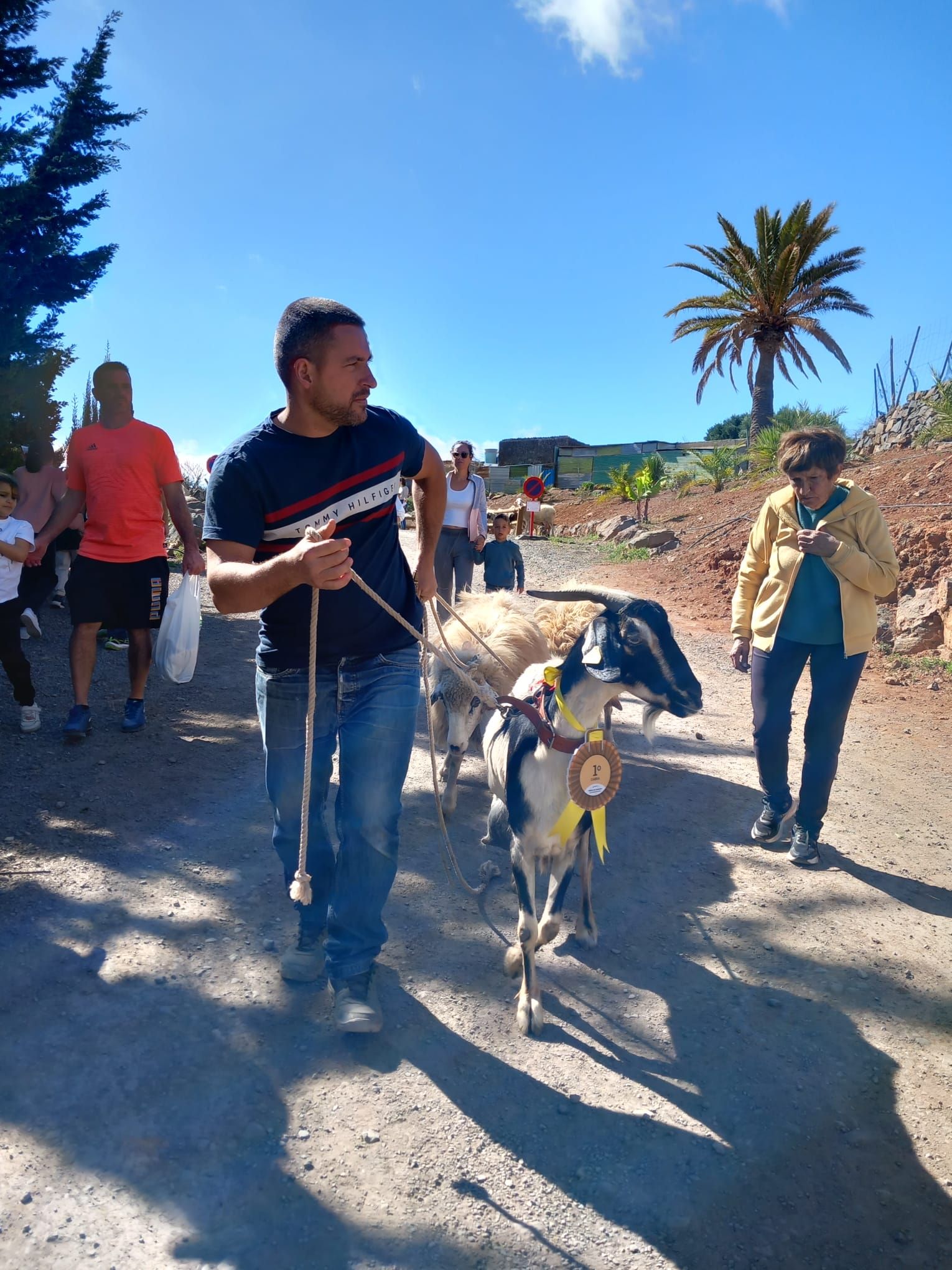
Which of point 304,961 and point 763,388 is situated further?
point 763,388

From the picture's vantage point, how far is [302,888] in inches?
105

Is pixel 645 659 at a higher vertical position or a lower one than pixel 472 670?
higher

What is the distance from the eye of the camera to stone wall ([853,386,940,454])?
49.5ft

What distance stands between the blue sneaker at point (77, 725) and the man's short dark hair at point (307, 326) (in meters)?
3.49

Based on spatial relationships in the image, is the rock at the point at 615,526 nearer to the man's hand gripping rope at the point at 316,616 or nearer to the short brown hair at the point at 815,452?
the short brown hair at the point at 815,452

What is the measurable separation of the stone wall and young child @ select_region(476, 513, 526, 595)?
35.9ft

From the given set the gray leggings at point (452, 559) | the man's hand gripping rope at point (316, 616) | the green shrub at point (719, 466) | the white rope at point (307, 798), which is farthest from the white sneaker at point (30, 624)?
the green shrub at point (719, 466)

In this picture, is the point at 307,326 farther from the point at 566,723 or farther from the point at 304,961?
the point at 304,961

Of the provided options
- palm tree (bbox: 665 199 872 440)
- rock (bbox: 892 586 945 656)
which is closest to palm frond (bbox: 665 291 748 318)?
palm tree (bbox: 665 199 872 440)

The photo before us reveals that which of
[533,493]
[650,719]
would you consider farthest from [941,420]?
[650,719]

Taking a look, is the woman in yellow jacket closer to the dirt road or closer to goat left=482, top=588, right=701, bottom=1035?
the dirt road

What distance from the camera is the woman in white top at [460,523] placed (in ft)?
23.0

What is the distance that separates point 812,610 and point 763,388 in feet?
66.6

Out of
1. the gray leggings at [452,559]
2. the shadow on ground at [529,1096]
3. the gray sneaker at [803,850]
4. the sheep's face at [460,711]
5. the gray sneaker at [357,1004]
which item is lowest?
the shadow on ground at [529,1096]
